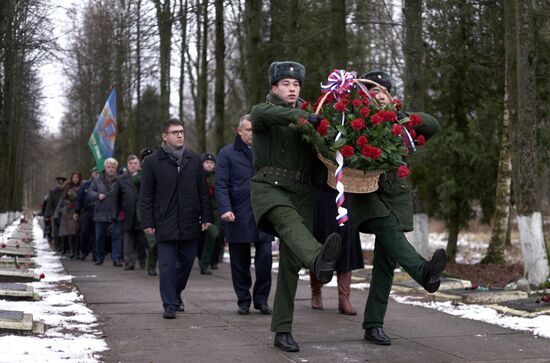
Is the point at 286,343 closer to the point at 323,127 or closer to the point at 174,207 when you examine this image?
the point at 323,127

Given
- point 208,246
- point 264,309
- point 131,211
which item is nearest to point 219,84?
point 131,211

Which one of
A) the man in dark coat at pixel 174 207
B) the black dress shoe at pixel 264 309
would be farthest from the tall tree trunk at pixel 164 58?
the black dress shoe at pixel 264 309

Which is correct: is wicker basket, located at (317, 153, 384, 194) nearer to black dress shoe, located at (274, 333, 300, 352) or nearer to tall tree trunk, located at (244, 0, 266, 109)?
black dress shoe, located at (274, 333, 300, 352)

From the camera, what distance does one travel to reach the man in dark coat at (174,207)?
778 centimetres

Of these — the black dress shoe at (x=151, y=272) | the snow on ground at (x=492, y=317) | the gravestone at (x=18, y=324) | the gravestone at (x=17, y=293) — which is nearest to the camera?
the gravestone at (x=18, y=324)

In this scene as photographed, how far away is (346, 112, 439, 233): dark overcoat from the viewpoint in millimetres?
6078

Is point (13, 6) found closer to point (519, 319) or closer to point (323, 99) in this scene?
point (323, 99)

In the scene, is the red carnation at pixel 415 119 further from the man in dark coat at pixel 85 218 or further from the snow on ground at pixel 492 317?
the man in dark coat at pixel 85 218

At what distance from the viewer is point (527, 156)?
31.5ft

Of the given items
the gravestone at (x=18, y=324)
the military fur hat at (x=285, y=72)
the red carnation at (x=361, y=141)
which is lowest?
the gravestone at (x=18, y=324)

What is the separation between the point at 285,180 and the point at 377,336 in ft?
4.74

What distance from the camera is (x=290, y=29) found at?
2045cm

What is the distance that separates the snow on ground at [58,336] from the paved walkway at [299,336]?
0.15 m

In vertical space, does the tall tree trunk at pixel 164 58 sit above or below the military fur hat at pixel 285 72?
above
